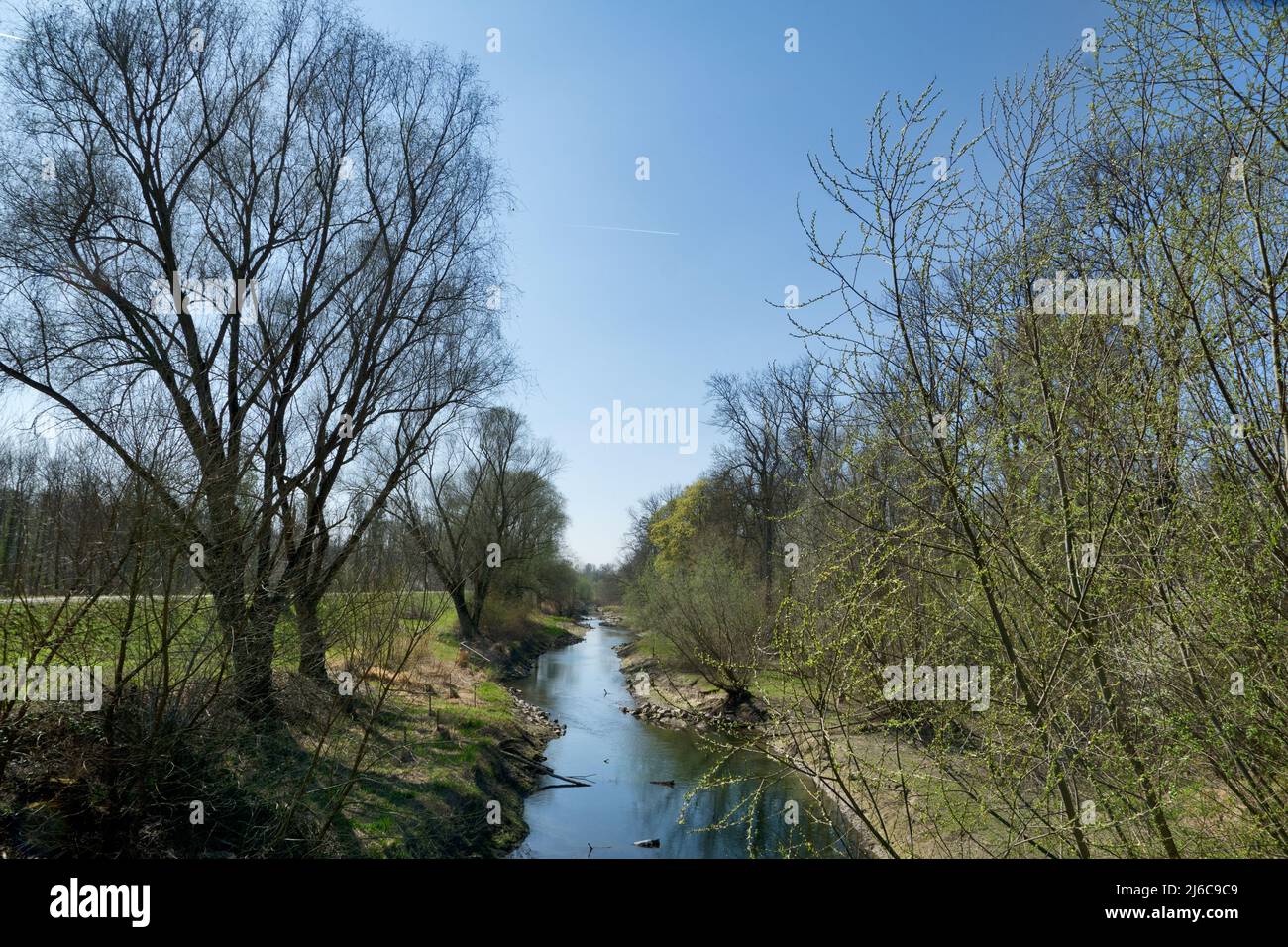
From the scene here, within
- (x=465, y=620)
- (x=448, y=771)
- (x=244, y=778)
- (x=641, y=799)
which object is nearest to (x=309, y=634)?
(x=244, y=778)

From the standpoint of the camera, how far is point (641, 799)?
→ 13.2 m

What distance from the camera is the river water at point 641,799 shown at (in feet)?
36.0

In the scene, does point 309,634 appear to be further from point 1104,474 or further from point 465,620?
point 465,620

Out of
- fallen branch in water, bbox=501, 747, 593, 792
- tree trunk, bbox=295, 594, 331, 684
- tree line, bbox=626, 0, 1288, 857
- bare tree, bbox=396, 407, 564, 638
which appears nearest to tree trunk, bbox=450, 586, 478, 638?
bare tree, bbox=396, 407, 564, 638

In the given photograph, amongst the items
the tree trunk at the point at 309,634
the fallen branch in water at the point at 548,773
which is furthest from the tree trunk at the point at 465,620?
the tree trunk at the point at 309,634

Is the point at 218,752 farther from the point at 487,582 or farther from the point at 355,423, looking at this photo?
the point at 487,582

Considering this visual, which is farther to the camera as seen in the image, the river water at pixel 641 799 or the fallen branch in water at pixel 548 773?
the fallen branch in water at pixel 548 773

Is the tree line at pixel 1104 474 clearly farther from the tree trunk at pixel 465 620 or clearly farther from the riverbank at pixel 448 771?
the tree trunk at pixel 465 620

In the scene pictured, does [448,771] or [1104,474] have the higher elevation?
[1104,474]

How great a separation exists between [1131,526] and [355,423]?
11.6 meters

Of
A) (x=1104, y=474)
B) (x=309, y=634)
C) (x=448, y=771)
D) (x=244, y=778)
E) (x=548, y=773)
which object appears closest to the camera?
(x=1104, y=474)

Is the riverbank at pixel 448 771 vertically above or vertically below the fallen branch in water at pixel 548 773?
above

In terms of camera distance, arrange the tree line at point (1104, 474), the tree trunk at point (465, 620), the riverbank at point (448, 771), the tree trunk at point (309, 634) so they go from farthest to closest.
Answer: the tree trunk at point (465, 620), the riverbank at point (448, 771), the tree trunk at point (309, 634), the tree line at point (1104, 474)

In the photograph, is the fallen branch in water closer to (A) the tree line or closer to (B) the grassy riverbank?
(B) the grassy riverbank
